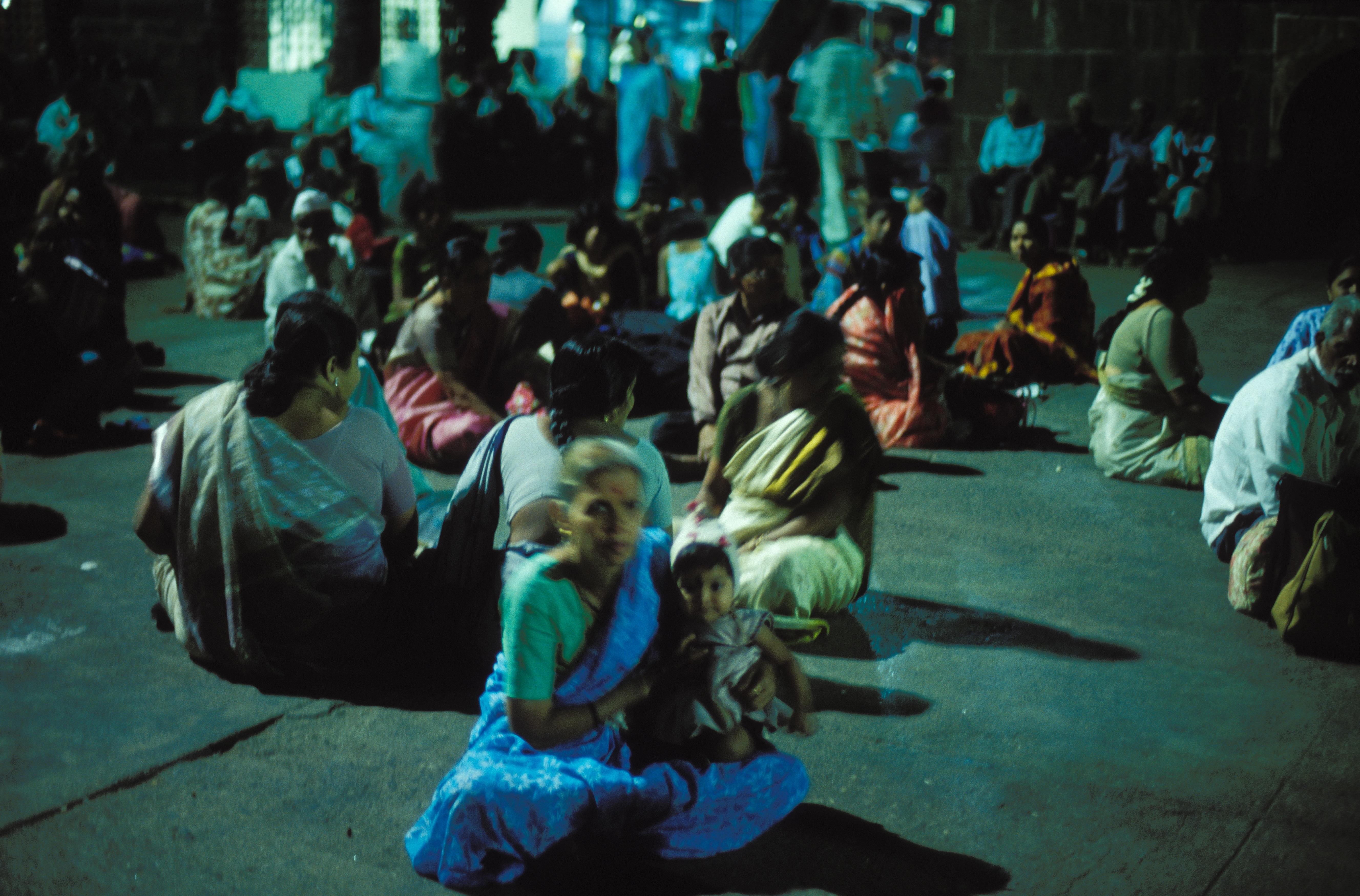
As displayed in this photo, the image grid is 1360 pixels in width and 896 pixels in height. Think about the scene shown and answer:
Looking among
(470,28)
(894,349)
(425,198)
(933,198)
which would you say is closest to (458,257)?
(425,198)

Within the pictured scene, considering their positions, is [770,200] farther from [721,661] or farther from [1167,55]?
[1167,55]

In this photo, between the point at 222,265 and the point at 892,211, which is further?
the point at 222,265

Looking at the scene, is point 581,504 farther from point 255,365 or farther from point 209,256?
point 209,256

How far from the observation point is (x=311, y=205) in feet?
26.6

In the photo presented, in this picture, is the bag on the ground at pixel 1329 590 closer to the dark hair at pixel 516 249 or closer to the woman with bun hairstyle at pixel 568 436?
the woman with bun hairstyle at pixel 568 436

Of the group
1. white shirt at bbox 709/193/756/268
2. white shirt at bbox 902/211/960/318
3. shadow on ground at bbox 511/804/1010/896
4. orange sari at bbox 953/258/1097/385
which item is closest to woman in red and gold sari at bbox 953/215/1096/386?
orange sari at bbox 953/258/1097/385

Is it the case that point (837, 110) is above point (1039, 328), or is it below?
above

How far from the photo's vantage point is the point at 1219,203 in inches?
557

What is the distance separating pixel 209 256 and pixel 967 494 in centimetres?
687

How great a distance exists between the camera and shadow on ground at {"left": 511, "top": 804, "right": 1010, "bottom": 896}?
3.24m

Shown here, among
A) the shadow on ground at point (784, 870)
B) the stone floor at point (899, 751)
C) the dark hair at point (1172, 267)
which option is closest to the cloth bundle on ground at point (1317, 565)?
the stone floor at point (899, 751)

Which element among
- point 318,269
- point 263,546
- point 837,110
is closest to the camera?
point 263,546

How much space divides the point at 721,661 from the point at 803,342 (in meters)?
1.80

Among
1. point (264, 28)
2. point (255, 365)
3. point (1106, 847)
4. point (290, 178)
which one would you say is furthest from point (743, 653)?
point (264, 28)
